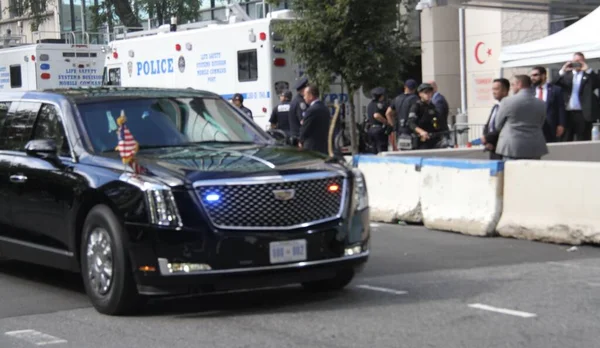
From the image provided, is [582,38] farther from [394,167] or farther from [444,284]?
[444,284]

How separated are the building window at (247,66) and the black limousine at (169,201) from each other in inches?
516

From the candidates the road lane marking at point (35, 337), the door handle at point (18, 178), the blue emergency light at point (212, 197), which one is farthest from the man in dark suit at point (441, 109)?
the road lane marking at point (35, 337)

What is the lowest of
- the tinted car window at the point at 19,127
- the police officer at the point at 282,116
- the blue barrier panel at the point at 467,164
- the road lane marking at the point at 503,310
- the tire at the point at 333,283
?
the road lane marking at the point at 503,310

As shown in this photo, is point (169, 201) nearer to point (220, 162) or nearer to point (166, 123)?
point (220, 162)

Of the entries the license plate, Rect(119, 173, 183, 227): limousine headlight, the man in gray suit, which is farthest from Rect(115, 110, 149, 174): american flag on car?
the man in gray suit

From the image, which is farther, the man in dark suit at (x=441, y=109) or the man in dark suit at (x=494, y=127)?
the man in dark suit at (x=441, y=109)

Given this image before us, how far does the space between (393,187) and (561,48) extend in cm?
595

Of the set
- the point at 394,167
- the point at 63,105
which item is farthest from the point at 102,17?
the point at 63,105

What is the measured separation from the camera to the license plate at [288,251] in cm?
821

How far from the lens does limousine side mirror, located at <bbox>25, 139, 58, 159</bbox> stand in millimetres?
9174

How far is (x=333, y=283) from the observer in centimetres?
926

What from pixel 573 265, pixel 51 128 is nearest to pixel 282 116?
pixel 573 265

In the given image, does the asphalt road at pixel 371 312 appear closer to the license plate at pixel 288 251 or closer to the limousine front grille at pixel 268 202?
the license plate at pixel 288 251

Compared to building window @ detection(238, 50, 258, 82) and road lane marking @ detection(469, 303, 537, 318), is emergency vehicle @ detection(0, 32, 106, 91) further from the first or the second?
road lane marking @ detection(469, 303, 537, 318)
